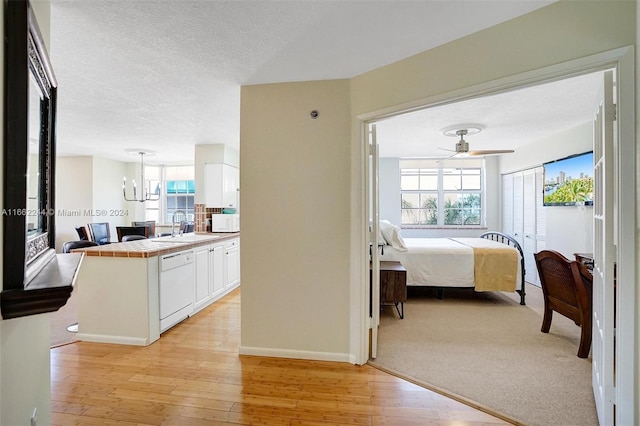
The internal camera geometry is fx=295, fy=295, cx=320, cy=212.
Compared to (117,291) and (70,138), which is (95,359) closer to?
(117,291)

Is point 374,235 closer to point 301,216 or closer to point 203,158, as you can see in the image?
point 301,216

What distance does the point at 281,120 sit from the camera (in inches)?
104

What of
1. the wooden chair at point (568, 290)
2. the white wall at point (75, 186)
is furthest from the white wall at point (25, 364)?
the white wall at point (75, 186)

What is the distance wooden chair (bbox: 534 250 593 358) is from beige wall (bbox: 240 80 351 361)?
2.00m

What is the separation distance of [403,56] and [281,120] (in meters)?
1.11

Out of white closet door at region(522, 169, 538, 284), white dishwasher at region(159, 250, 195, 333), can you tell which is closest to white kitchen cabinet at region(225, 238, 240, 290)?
white dishwasher at region(159, 250, 195, 333)

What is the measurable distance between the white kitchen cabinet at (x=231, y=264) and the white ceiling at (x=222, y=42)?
214 cm

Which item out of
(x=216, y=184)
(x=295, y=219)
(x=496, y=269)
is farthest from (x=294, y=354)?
(x=216, y=184)

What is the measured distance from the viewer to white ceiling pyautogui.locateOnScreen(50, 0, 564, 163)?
5.53ft

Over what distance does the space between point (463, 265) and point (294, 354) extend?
8.91 ft

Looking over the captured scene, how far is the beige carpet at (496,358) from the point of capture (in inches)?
79.1

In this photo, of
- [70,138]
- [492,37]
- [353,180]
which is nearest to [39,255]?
[353,180]

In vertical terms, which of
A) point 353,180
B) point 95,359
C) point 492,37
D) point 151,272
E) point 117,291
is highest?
point 492,37

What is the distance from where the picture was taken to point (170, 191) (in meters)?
7.40
